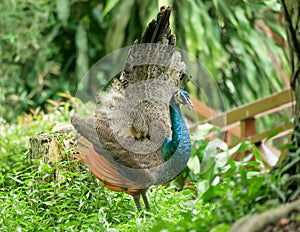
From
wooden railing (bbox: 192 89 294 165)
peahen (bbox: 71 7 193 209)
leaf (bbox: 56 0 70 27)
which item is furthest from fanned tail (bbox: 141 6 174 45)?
leaf (bbox: 56 0 70 27)

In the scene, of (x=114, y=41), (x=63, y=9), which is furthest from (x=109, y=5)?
(x=63, y=9)

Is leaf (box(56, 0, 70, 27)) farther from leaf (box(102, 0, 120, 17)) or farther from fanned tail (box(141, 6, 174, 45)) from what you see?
fanned tail (box(141, 6, 174, 45))

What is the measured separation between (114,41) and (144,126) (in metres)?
4.17

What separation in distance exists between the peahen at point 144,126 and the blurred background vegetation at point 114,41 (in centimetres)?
361

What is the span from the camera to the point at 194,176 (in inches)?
166

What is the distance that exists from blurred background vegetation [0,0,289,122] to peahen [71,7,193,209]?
3.61 meters

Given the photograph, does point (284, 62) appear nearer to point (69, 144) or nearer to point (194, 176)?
point (194, 176)

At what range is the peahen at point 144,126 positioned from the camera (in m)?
3.05

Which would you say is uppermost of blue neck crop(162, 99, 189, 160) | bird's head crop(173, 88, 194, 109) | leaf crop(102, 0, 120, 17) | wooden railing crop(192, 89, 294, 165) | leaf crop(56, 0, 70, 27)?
leaf crop(56, 0, 70, 27)

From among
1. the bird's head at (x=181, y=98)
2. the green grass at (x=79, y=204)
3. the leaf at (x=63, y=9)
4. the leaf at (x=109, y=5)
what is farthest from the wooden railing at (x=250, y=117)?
the leaf at (x=63, y=9)

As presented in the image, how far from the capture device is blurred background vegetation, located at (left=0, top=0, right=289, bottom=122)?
23.1ft

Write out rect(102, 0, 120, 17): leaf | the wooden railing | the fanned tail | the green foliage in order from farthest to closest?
the green foliage < rect(102, 0, 120, 17): leaf < the wooden railing < the fanned tail

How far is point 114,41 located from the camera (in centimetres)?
717

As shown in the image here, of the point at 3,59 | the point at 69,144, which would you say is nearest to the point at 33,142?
the point at 69,144
